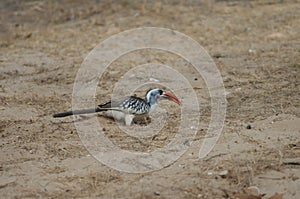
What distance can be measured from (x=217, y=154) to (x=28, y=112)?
2.00 metres

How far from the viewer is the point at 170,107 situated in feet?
19.7

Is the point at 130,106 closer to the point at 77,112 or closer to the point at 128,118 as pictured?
the point at 128,118

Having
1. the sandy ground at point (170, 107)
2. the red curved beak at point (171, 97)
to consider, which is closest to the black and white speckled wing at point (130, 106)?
the sandy ground at point (170, 107)

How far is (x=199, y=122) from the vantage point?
5578 millimetres

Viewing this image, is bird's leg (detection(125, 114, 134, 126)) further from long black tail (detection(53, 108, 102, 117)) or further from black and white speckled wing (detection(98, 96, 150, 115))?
long black tail (detection(53, 108, 102, 117))

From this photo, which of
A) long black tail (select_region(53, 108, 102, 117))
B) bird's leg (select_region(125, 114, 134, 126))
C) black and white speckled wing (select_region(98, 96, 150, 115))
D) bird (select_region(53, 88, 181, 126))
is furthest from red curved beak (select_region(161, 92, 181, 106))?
long black tail (select_region(53, 108, 102, 117))

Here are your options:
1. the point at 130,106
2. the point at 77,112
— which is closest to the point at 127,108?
the point at 130,106

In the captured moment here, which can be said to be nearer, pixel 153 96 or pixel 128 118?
pixel 128 118

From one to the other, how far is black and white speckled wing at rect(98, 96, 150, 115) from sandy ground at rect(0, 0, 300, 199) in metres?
0.16

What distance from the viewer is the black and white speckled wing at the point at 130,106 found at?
5.51 metres

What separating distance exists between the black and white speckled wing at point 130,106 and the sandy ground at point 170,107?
0.53 feet

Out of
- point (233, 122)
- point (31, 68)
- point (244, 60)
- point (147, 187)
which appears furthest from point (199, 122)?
point (31, 68)

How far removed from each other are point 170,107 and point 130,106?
24.2 inches

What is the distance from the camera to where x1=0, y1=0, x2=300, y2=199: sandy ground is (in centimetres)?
440
